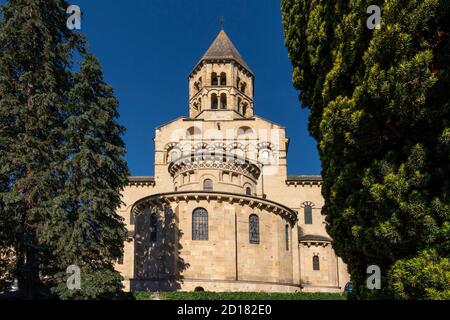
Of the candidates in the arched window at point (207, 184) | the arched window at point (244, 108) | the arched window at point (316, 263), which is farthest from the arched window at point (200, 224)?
the arched window at point (244, 108)

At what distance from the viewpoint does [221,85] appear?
4856 cm

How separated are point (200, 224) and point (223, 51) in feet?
91.1

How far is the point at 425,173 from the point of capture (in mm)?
8672

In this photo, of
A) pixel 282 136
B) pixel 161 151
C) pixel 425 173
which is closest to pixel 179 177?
pixel 161 151

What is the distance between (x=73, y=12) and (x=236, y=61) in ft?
95.2

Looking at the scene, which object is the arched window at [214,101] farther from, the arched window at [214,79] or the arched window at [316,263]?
the arched window at [316,263]

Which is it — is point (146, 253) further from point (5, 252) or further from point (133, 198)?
point (133, 198)

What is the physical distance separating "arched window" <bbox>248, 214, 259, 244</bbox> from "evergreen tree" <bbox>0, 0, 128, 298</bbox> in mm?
11728

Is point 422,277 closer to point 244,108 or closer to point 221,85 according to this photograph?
point 221,85

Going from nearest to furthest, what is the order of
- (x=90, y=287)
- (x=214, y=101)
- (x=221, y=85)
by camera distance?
(x=90, y=287) < (x=221, y=85) < (x=214, y=101)

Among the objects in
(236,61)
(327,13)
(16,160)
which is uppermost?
(236,61)

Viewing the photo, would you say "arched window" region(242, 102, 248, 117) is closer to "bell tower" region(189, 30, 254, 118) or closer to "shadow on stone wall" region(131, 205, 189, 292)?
"bell tower" region(189, 30, 254, 118)

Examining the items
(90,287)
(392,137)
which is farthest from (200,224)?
(392,137)
